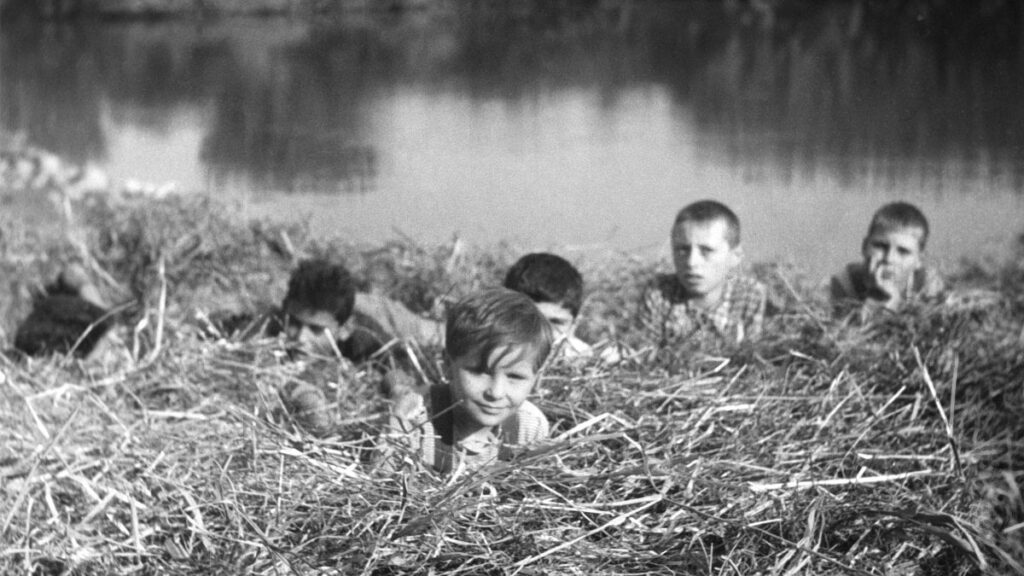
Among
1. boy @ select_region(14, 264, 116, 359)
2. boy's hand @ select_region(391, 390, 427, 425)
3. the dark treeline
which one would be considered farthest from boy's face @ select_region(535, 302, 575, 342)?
the dark treeline

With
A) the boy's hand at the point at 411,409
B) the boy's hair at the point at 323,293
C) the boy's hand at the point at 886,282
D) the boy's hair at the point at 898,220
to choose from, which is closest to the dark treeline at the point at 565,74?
the boy's hair at the point at 898,220

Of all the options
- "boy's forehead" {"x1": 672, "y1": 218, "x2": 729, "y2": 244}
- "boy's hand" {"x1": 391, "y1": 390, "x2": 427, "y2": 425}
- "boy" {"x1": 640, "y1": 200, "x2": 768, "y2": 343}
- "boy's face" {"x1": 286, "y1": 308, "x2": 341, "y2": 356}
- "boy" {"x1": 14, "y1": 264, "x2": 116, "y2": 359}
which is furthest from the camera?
"boy's forehead" {"x1": 672, "y1": 218, "x2": 729, "y2": 244}

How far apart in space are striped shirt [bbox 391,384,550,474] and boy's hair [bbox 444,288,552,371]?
150 millimetres

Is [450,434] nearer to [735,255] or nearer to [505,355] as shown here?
[505,355]

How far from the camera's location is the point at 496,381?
332 centimetres

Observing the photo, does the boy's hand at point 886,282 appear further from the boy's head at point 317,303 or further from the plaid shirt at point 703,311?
the boy's head at point 317,303

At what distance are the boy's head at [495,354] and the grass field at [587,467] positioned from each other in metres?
0.19

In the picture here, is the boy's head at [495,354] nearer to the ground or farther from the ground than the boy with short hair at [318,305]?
farther from the ground

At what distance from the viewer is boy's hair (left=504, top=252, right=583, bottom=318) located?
4562 mm

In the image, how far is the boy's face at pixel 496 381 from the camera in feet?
10.9

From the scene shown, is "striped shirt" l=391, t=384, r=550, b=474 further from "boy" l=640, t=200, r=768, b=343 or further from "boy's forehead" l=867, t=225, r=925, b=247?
"boy's forehead" l=867, t=225, r=925, b=247

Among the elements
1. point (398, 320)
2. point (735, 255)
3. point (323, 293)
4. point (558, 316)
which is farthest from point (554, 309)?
point (735, 255)

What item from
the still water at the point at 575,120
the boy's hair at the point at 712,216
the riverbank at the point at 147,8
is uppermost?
the riverbank at the point at 147,8

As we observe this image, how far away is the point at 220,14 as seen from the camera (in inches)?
988
